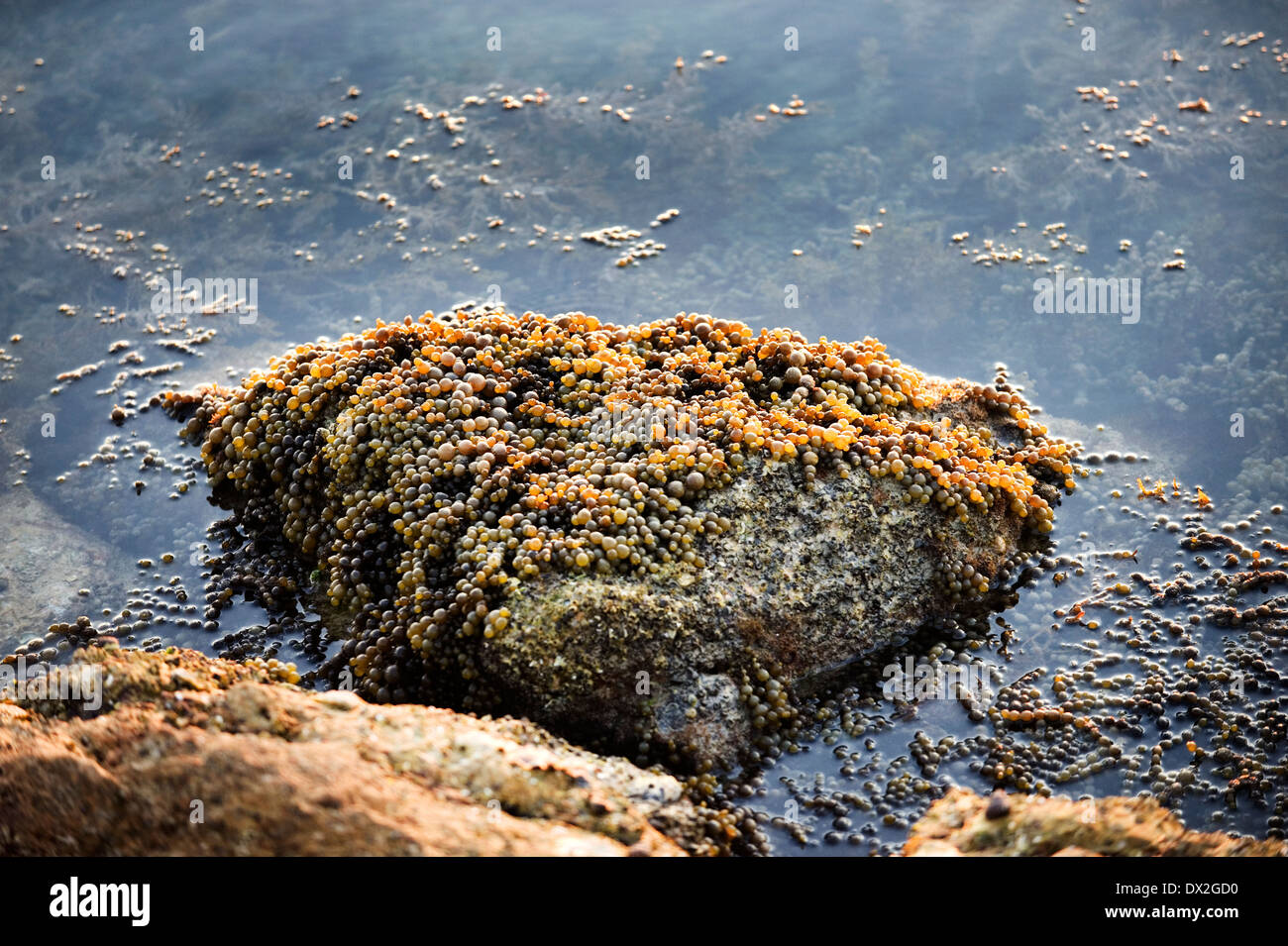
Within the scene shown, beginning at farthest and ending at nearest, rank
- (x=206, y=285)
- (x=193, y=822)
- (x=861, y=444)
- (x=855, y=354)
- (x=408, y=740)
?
(x=206, y=285) < (x=855, y=354) < (x=861, y=444) < (x=408, y=740) < (x=193, y=822)

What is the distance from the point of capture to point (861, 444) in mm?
6250

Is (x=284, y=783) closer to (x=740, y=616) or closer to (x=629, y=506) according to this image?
(x=629, y=506)

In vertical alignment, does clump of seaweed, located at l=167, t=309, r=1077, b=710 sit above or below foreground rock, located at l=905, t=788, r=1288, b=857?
above

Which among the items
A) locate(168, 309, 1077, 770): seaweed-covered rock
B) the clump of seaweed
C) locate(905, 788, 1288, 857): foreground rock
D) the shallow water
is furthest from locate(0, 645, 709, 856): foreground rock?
the shallow water

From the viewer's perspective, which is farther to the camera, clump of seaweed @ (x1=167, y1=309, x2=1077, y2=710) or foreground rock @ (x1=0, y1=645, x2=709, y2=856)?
clump of seaweed @ (x1=167, y1=309, x2=1077, y2=710)

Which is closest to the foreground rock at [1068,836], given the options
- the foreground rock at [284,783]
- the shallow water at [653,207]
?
the foreground rock at [284,783]

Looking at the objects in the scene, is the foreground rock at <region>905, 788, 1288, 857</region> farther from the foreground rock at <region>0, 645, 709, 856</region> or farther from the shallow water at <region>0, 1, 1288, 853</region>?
the shallow water at <region>0, 1, 1288, 853</region>

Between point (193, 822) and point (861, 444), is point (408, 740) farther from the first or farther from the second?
point (861, 444)

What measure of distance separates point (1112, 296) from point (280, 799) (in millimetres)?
7805

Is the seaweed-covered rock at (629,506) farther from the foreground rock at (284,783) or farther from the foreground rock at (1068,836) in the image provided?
the foreground rock at (1068,836)

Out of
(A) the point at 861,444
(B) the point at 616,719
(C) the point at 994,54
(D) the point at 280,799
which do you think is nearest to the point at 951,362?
(A) the point at 861,444

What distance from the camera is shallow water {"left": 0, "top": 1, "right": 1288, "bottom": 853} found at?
25.0ft

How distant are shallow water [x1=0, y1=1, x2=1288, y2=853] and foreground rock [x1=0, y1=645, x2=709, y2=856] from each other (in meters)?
1.74

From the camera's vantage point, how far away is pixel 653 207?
394 inches
